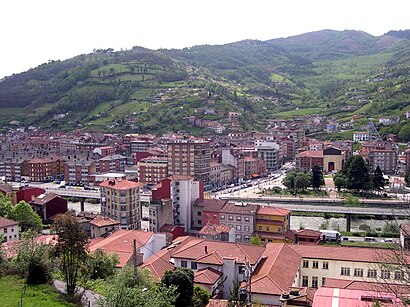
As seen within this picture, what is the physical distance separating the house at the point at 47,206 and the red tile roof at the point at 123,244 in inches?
385

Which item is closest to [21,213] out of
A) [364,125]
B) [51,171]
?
[51,171]

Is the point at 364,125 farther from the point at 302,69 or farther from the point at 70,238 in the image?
the point at 302,69

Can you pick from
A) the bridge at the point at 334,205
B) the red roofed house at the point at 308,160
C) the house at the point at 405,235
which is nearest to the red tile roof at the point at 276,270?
the house at the point at 405,235

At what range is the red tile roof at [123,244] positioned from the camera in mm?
16000

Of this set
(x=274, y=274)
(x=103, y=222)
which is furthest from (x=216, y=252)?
→ (x=103, y=222)

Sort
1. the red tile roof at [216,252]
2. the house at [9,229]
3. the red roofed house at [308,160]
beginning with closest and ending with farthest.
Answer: the red tile roof at [216,252] < the house at [9,229] < the red roofed house at [308,160]

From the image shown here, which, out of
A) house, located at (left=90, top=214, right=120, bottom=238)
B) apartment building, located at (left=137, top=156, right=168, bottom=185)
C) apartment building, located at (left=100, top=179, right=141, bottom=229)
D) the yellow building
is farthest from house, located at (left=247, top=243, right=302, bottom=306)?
apartment building, located at (left=137, top=156, right=168, bottom=185)

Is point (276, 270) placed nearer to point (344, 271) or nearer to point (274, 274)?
point (274, 274)

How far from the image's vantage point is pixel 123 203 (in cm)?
2545

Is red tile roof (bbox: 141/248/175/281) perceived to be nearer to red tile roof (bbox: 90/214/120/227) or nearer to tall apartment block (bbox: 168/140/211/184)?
red tile roof (bbox: 90/214/120/227)

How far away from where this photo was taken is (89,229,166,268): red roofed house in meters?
16.2

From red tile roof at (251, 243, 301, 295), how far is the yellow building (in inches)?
236

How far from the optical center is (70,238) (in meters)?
10.1

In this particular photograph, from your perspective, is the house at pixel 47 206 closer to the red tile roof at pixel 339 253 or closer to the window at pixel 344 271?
the red tile roof at pixel 339 253
